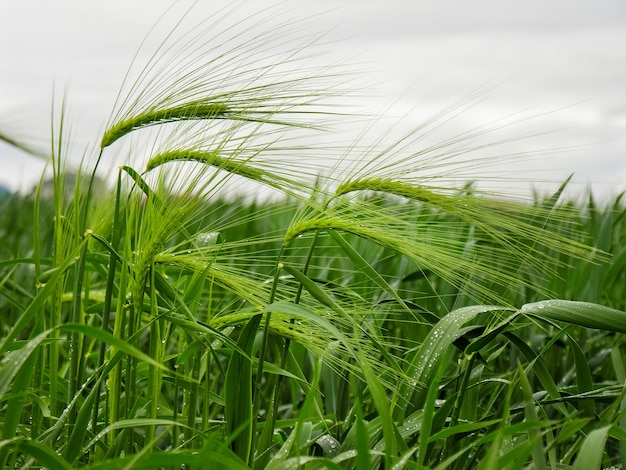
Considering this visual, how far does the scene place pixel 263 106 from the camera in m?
1.09

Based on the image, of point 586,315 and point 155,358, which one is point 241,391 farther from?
point 586,315

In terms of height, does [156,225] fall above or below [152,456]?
above

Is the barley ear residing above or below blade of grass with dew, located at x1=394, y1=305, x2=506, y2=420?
above

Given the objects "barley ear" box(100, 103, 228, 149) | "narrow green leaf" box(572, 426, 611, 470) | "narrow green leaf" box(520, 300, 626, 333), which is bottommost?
"narrow green leaf" box(572, 426, 611, 470)

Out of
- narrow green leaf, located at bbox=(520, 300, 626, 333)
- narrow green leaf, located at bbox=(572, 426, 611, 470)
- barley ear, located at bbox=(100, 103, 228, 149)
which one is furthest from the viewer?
barley ear, located at bbox=(100, 103, 228, 149)

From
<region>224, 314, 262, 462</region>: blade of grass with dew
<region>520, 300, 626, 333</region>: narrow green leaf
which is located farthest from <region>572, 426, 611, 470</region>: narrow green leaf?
<region>224, 314, 262, 462</region>: blade of grass with dew

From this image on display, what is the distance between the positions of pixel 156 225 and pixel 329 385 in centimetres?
63

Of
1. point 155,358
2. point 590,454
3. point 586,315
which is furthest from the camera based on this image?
point 155,358

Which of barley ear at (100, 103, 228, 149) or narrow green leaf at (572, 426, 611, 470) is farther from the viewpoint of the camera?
barley ear at (100, 103, 228, 149)

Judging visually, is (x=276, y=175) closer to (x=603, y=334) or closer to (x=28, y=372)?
(x=28, y=372)

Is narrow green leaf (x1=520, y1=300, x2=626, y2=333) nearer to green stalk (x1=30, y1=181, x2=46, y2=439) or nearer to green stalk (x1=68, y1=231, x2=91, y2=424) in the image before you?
green stalk (x1=68, y1=231, x2=91, y2=424)

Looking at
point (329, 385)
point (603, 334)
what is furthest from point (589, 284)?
point (329, 385)

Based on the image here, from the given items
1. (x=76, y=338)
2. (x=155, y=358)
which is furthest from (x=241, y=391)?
(x=76, y=338)

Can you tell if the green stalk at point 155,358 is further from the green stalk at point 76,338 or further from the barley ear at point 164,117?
the barley ear at point 164,117
